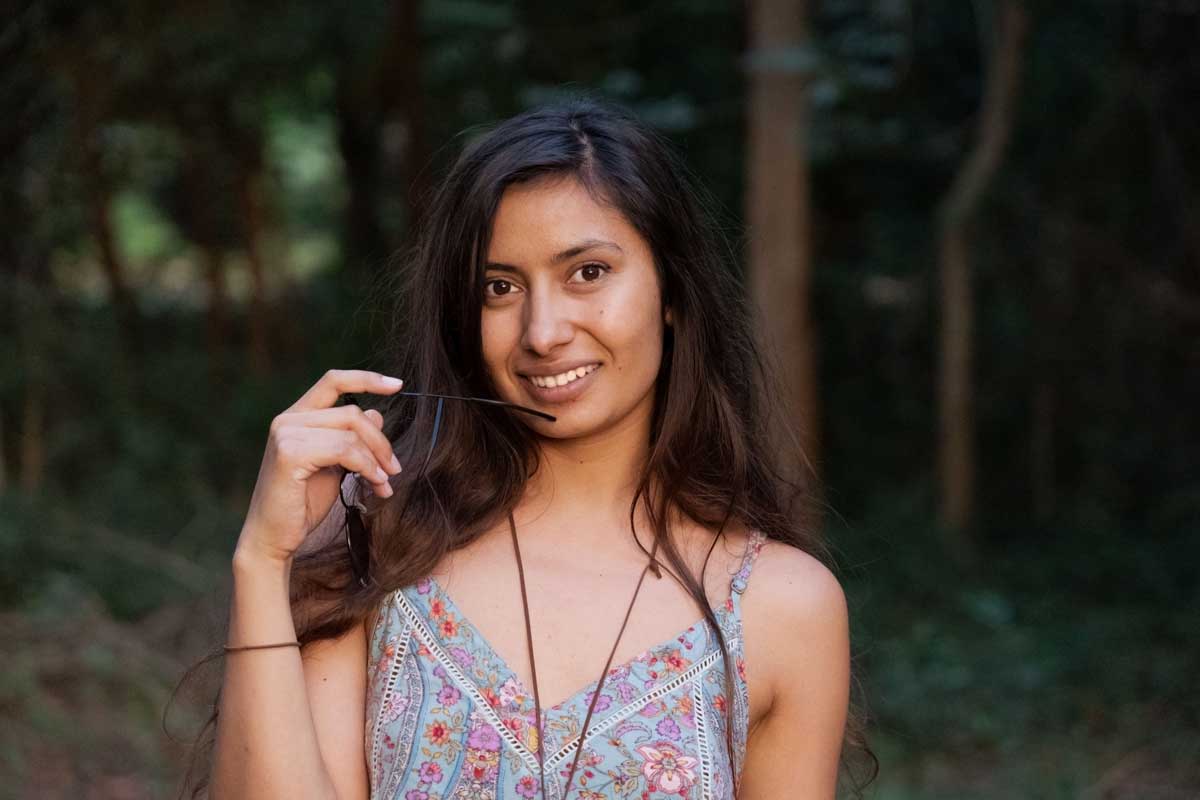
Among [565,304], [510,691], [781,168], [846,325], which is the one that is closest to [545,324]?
[565,304]

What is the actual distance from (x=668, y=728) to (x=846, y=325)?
31.3ft

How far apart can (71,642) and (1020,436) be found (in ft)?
24.6

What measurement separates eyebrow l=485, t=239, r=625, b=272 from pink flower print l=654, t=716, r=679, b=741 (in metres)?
0.68

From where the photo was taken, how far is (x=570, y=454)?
7.61 ft

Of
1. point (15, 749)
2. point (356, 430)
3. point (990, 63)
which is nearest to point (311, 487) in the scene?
point (356, 430)

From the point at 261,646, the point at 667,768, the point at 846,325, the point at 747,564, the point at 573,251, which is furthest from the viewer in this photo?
the point at 846,325

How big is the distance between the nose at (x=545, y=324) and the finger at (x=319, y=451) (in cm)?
30

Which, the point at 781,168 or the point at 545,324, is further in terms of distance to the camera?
the point at 781,168

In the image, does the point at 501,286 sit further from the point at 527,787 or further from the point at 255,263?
the point at 255,263

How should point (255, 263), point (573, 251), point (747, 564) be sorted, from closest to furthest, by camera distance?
point (573, 251) < point (747, 564) < point (255, 263)

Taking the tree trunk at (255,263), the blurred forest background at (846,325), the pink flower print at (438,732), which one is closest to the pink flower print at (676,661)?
the pink flower print at (438,732)

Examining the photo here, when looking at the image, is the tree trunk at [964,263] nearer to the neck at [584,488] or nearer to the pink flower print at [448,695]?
the neck at [584,488]

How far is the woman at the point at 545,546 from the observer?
198 cm

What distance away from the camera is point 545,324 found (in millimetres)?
2090
